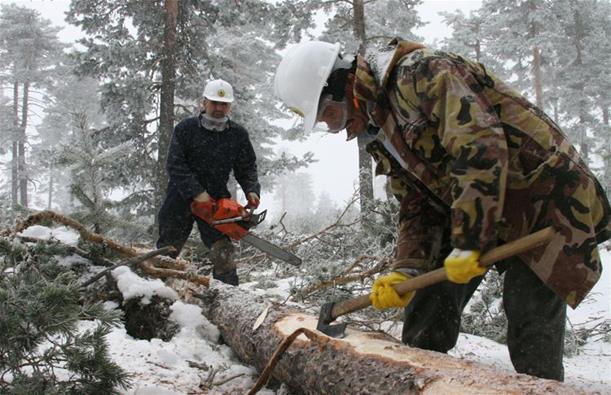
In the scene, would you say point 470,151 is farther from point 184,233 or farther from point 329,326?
point 184,233

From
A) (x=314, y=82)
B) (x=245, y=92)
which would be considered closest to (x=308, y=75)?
(x=314, y=82)

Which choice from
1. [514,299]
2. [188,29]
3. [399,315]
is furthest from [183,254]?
[188,29]

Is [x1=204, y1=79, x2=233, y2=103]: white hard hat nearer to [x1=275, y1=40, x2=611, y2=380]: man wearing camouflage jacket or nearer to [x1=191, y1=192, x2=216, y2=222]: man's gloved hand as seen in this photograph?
[x1=191, y1=192, x2=216, y2=222]: man's gloved hand

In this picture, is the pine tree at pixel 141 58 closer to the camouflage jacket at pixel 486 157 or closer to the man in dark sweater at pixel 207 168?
the man in dark sweater at pixel 207 168

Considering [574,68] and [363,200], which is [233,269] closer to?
[363,200]

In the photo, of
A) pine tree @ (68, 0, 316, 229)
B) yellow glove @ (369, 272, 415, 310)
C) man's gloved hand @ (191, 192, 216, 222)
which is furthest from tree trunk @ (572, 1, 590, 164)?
yellow glove @ (369, 272, 415, 310)

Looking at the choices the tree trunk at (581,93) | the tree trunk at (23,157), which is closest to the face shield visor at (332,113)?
the tree trunk at (581,93)

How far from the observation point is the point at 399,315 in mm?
3930

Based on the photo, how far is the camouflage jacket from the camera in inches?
76.1

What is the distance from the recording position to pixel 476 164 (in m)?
1.92

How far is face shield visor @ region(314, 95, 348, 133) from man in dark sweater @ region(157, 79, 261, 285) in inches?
92.6

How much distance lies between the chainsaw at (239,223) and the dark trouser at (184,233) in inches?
7.3

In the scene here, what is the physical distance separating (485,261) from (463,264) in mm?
94

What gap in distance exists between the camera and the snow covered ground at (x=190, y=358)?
2633 millimetres
